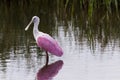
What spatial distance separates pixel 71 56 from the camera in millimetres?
12656

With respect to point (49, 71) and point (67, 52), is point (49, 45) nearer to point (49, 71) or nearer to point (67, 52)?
point (67, 52)

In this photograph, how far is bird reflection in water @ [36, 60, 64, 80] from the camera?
11000mm

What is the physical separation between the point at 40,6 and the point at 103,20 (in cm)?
453

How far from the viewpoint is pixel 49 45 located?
41.8 ft

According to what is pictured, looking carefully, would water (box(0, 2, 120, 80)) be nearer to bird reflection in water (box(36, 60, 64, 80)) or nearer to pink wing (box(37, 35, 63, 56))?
bird reflection in water (box(36, 60, 64, 80))

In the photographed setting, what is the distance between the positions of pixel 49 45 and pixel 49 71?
4.00 ft

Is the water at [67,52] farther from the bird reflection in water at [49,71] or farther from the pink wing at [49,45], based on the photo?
the pink wing at [49,45]

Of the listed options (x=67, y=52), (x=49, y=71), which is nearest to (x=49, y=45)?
(x=67, y=52)

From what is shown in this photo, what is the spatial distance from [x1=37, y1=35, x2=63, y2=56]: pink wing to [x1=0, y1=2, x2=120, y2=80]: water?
0.58ft

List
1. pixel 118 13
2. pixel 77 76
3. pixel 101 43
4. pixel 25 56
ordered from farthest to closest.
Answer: pixel 118 13 → pixel 101 43 → pixel 25 56 → pixel 77 76

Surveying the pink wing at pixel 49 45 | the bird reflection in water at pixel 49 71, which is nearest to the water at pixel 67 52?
the bird reflection in water at pixel 49 71

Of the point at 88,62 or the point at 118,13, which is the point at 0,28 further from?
the point at 88,62

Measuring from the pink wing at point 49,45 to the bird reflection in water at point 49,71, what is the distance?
254 millimetres

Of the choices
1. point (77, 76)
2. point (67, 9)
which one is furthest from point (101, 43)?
point (67, 9)
